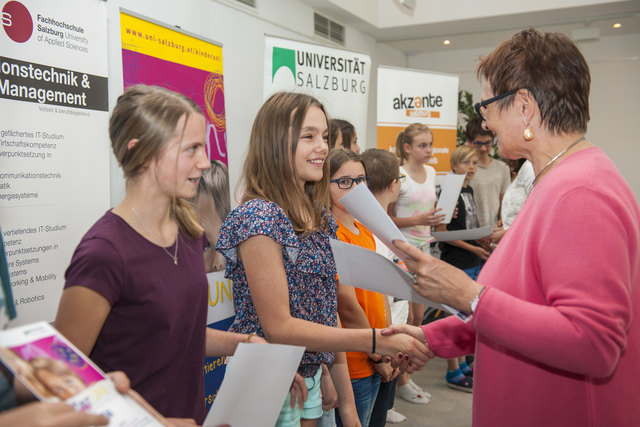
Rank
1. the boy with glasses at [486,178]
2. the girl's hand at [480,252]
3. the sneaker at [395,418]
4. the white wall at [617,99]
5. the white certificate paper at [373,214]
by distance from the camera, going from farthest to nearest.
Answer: the white wall at [617,99]
the boy with glasses at [486,178]
the girl's hand at [480,252]
the sneaker at [395,418]
the white certificate paper at [373,214]

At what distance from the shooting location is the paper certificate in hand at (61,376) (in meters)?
0.64

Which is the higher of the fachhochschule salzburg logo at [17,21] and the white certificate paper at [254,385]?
the fachhochschule salzburg logo at [17,21]

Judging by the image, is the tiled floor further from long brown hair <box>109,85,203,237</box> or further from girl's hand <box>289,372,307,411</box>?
long brown hair <box>109,85,203,237</box>

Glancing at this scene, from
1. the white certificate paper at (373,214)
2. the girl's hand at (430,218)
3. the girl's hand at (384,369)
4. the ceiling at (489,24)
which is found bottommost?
the girl's hand at (384,369)

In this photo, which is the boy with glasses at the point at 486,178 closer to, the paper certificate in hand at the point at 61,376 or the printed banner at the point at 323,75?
the printed banner at the point at 323,75

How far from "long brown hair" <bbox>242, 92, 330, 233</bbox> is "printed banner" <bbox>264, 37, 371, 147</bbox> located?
179 centimetres

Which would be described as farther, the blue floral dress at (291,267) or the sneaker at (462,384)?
the sneaker at (462,384)

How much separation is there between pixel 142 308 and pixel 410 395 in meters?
3.08

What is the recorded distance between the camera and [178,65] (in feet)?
8.64

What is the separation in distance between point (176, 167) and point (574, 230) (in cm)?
87

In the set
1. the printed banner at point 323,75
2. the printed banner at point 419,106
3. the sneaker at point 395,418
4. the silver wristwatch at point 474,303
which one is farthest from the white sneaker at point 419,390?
the silver wristwatch at point 474,303

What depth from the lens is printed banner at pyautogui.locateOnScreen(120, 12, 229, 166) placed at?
2.37m

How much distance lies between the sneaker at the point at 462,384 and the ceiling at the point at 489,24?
4.11 m

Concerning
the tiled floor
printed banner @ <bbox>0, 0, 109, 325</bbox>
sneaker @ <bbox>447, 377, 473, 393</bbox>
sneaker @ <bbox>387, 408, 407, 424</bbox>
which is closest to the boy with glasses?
sneaker @ <bbox>447, 377, 473, 393</bbox>
